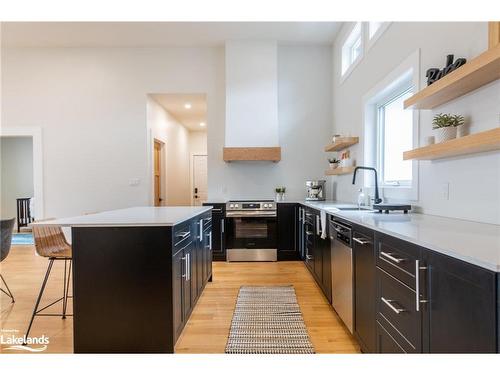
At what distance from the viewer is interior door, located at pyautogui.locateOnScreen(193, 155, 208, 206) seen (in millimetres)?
8281

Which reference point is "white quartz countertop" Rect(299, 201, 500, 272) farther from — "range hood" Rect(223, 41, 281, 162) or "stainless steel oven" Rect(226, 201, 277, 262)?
"range hood" Rect(223, 41, 281, 162)

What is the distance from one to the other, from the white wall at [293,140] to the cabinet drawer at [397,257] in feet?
11.5

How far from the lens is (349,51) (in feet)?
14.4

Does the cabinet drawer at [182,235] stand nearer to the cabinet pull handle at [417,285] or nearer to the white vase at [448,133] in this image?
the cabinet pull handle at [417,285]

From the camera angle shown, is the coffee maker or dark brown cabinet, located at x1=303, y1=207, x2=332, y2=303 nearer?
dark brown cabinet, located at x1=303, y1=207, x2=332, y2=303

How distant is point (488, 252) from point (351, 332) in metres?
1.42

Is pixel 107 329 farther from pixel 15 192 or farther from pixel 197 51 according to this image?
pixel 15 192

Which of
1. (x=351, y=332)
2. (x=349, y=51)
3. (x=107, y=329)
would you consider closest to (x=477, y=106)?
(x=351, y=332)

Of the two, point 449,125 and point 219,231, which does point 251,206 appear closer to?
point 219,231

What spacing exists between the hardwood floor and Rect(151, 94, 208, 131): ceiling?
3.09 metres

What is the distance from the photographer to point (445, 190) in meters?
1.99

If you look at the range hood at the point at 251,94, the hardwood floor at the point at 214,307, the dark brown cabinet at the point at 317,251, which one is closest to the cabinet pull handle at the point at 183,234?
the hardwood floor at the point at 214,307

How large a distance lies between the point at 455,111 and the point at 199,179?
712 centimetres

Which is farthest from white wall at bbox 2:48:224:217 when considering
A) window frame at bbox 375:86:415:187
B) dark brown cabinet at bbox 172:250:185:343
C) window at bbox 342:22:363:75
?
dark brown cabinet at bbox 172:250:185:343
